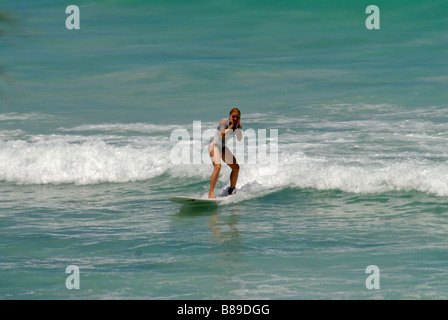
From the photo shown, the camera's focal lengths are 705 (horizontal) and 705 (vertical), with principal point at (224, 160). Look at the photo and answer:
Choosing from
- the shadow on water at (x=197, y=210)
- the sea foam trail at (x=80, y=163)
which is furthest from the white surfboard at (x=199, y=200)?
the sea foam trail at (x=80, y=163)

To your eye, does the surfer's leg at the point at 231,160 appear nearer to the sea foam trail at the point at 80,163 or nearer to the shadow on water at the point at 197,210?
the shadow on water at the point at 197,210

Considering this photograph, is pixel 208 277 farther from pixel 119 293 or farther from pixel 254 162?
pixel 254 162

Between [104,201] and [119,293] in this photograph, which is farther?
[104,201]

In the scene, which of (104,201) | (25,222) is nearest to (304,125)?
(104,201)

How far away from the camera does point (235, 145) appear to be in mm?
17250

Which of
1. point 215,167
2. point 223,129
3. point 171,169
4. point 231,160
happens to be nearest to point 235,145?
point 171,169

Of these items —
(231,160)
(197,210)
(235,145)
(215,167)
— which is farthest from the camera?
(235,145)

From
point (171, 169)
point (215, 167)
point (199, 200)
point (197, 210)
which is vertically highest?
point (215, 167)

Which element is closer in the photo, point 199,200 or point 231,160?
point 199,200

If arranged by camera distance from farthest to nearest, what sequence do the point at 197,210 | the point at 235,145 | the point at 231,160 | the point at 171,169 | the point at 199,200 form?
the point at 235,145, the point at 171,169, the point at 231,160, the point at 199,200, the point at 197,210

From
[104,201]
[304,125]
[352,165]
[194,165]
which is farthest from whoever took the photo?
[304,125]

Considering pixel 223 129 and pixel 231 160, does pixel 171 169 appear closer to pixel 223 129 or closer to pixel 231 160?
pixel 231 160

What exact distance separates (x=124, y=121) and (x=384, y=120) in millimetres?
7905

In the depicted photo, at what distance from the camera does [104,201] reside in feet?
43.3
